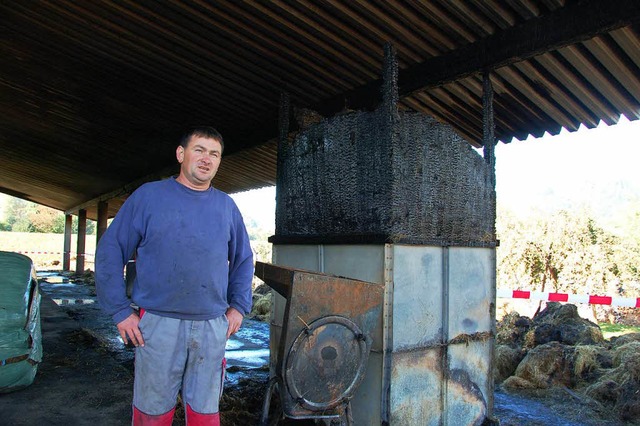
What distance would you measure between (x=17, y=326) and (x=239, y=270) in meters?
2.83

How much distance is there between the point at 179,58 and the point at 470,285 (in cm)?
427

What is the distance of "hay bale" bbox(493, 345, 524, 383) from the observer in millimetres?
6637

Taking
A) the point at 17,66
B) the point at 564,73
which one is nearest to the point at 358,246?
the point at 564,73

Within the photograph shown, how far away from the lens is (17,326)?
4.42 meters

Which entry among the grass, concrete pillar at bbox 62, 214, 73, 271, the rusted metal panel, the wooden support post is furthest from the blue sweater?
concrete pillar at bbox 62, 214, 73, 271

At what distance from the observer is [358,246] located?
13.5ft

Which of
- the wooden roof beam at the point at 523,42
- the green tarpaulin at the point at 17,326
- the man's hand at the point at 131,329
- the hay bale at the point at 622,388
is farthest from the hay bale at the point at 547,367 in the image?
the green tarpaulin at the point at 17,326

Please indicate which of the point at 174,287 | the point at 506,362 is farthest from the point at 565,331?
the point at 174,287

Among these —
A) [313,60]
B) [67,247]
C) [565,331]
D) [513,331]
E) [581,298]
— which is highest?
[313,60]

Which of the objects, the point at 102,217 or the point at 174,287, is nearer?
the point at 174,287

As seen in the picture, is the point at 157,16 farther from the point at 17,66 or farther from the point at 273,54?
the point at 17,66

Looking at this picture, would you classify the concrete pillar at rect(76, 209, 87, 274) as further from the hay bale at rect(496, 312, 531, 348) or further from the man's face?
the man's face

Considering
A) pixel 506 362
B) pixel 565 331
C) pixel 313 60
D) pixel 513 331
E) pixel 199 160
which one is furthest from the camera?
pixel 513 331

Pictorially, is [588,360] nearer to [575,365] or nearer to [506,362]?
[575,365]
